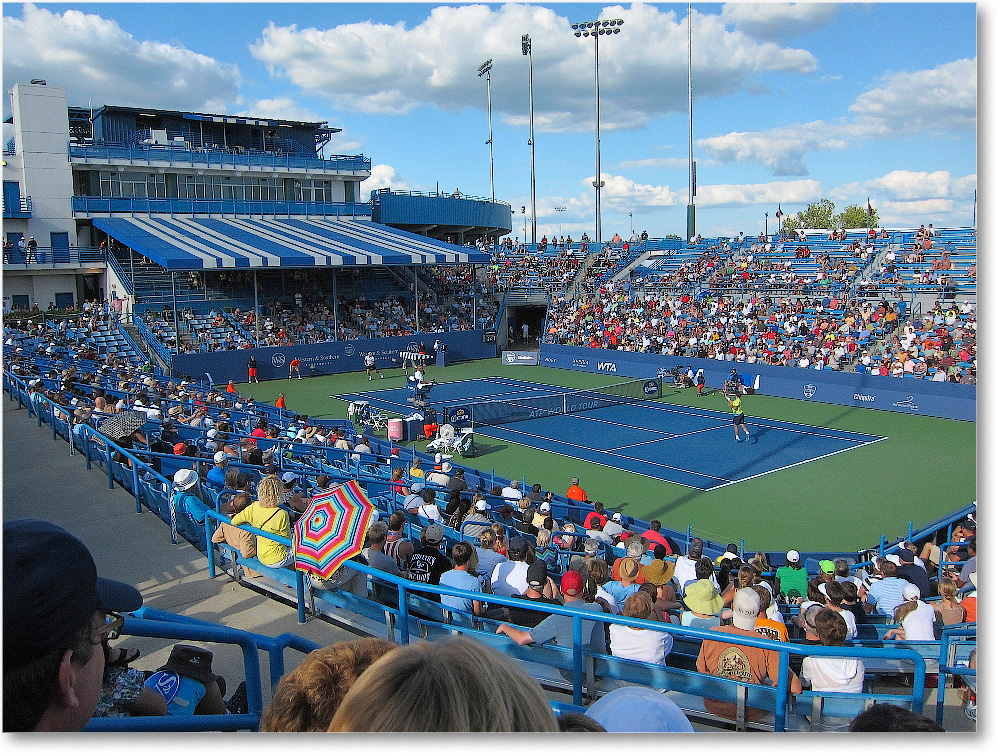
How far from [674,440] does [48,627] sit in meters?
23.2

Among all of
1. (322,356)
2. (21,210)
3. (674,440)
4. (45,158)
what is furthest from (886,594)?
(45,158)

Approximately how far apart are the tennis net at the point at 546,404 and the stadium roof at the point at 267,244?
53.4 ft

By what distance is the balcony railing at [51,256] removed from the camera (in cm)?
4106

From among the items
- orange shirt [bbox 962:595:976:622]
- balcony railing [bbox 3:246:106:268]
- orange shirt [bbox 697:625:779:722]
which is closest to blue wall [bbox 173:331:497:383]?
balcony railing [bbox 3:246:106:268]

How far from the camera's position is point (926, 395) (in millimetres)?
28484

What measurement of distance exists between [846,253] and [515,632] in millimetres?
40487

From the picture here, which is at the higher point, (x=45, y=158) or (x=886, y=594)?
(x=45, y=158)

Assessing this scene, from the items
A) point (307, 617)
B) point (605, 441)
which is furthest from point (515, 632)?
point (605, 441)

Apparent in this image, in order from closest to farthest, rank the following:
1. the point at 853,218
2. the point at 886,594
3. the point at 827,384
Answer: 1. the point at 886,594
2. the point at 827,384
3. the point at 853,218

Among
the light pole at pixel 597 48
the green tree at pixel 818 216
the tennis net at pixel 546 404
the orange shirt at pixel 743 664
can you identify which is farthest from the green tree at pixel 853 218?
the orange shirt at pixel 743 664

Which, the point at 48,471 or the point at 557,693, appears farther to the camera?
the point at 48,471

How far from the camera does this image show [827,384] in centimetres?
3145

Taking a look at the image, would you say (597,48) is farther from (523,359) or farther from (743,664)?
(743,664)

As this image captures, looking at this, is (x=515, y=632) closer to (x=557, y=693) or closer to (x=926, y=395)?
(x=557, y=693)
